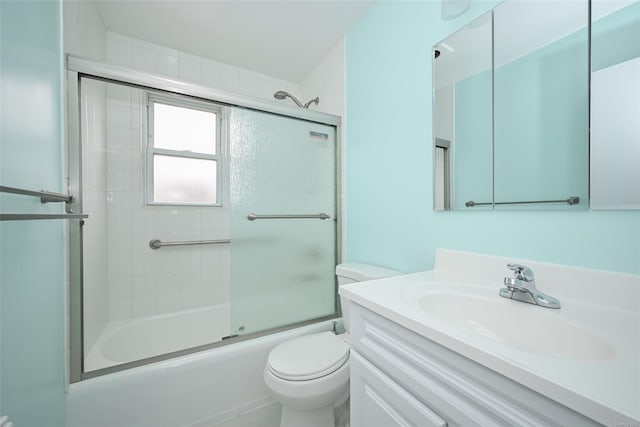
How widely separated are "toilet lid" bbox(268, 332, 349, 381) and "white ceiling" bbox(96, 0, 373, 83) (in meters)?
1.92

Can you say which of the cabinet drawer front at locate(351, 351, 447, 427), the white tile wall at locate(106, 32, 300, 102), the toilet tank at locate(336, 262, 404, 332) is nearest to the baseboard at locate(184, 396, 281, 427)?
the toilet tank at locate(336, 262, 404, 332)

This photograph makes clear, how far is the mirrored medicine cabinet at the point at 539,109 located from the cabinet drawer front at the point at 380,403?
71 cm

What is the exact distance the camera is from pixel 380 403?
0.69m

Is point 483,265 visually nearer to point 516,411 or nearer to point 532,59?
point 516,411

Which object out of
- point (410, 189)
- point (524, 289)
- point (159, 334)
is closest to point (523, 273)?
point (524, 289)

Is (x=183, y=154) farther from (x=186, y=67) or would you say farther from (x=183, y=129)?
(x=186, y=67)

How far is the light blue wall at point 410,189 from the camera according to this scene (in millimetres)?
719

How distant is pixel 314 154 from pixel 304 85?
103 centimetres

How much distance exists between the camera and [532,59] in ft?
2.76

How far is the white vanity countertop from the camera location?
36cm

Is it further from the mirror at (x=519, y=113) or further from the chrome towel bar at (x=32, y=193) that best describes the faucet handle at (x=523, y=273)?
the chrome towel bar at (x=32, y=193)

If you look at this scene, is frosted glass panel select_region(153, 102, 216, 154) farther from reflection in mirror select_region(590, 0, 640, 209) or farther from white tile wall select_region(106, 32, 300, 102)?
reflection in mirror select_region(590, 0, 640, 209)

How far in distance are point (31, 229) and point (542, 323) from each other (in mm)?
1509

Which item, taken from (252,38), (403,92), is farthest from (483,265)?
(252,38)
